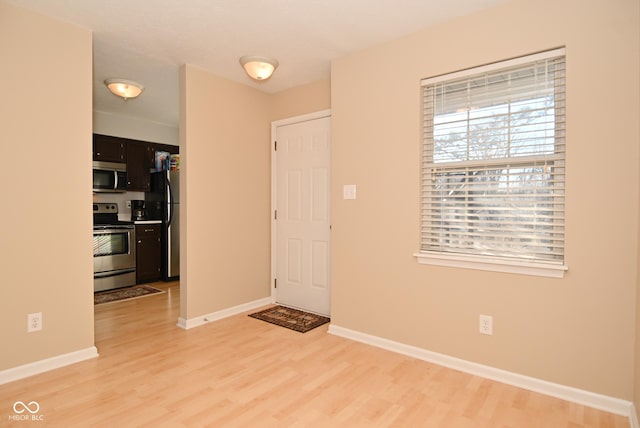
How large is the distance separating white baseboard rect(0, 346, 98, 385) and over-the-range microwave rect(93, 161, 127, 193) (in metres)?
2.98

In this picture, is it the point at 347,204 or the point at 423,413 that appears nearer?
the point at 423,413

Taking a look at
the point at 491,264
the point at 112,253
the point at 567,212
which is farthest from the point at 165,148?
the point at 567,212

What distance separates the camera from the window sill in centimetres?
223

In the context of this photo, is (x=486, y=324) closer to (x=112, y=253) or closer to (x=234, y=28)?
(x=234, y=28)

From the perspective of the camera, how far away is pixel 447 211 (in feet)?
8.98

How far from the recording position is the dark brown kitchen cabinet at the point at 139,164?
5410 millimetres

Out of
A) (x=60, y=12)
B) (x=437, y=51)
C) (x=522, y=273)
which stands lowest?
(x=522, y=273)

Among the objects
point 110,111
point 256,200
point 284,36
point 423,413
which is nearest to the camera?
point 423,413

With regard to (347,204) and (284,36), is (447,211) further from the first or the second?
(284,36)

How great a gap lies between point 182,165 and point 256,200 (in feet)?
3.20

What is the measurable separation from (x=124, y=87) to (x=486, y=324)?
3.88 m

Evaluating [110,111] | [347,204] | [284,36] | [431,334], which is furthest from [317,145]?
[110,111]

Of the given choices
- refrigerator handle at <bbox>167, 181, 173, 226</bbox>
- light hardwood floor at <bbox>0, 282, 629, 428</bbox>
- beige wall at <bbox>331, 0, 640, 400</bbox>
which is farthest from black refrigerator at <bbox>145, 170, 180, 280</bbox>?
beige wall at <bbox>331, 0, 640, 400</bbox>

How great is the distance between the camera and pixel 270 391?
7.54 ft
